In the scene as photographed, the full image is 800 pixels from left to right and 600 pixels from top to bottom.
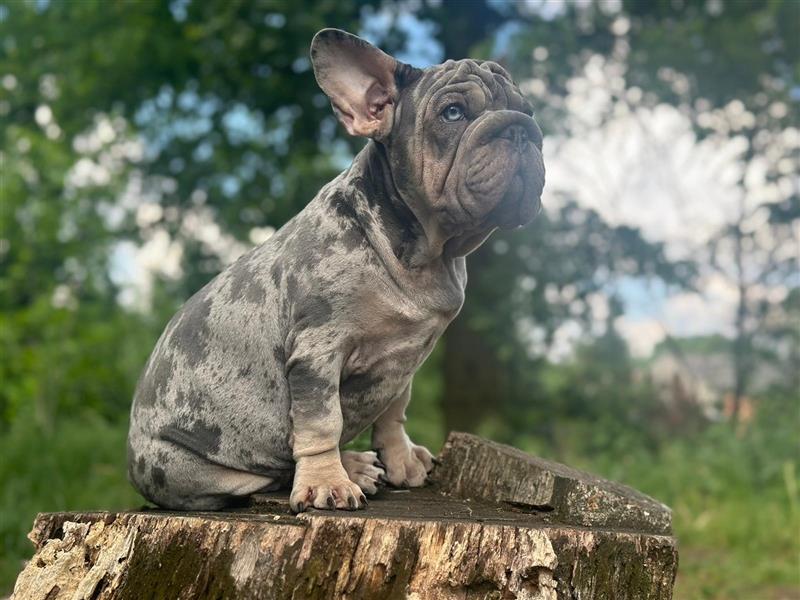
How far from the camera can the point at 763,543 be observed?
7199 mm

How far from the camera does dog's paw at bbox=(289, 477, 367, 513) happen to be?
2.91m

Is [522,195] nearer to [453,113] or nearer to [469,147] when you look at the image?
[469,147]

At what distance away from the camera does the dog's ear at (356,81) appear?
123 inches

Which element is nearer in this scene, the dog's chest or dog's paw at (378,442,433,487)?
the dog's chest

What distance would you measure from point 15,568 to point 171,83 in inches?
258

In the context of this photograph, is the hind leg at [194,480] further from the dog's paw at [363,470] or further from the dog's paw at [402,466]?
the dog's paw at [402,466]

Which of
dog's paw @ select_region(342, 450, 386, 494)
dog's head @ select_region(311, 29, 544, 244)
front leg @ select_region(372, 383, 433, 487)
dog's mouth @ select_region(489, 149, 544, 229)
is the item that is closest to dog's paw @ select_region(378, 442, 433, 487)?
front leg @ select_region(372, 383, 433, 487)

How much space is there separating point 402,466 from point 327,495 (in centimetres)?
90

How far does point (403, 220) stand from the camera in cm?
319

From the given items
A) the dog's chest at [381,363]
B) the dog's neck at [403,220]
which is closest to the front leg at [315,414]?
the dog's chest at [381,363]

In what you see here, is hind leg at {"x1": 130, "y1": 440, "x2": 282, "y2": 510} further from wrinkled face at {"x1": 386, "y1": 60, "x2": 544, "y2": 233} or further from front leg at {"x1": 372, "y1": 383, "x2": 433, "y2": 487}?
wrinkled face at {"x1": 386, "y1": 60, "x2": 544, "y2": 233}

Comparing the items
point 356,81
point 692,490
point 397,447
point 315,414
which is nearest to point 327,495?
point 315,414

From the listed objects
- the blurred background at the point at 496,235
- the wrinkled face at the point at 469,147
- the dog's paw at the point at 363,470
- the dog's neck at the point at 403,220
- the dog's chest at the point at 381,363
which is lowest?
the dog's paw at the point at 363,470

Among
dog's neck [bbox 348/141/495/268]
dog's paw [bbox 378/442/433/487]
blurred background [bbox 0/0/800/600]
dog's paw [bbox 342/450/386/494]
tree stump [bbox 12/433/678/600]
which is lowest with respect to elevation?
tree stump [bbox 12/433/678/600]
